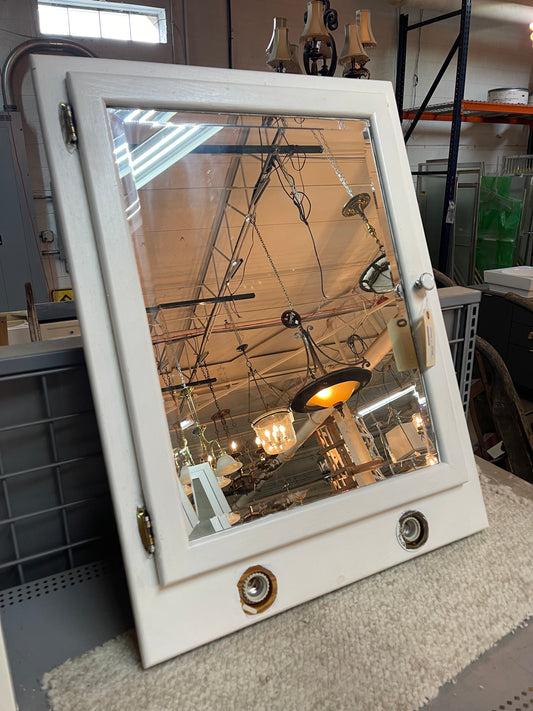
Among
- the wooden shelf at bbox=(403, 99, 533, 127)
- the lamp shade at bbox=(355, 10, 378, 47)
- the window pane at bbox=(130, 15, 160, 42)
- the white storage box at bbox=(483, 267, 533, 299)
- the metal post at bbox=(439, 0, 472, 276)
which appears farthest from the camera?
the wooden shelf at bbox=(403, 99, 533, 127)

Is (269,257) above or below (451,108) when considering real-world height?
below

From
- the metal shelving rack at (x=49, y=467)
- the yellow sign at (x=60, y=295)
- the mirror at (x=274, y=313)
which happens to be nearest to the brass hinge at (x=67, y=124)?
the mirror at (x=274, y=313)

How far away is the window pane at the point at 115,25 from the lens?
9.97 ft

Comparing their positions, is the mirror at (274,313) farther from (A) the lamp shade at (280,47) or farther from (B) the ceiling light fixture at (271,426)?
(A) the lamp shade at (280,47)

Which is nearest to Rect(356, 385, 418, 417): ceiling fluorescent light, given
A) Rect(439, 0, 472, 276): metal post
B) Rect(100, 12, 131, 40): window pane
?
Rect(439, 0, 472, 276): metal post

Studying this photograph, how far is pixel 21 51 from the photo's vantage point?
2.69 m

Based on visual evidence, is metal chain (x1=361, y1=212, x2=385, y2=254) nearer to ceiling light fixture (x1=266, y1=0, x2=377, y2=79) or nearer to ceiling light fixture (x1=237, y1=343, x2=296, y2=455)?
ceiling light fixture (x1=237, y1=343, x2=296, y2=455)

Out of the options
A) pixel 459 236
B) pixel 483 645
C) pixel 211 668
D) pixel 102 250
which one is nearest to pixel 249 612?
pixel 211 668

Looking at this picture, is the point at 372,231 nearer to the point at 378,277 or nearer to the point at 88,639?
the point at 378,277

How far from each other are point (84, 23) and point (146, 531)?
342 centimetres

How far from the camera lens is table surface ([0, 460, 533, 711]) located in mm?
657

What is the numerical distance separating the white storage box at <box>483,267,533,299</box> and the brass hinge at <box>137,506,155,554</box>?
8.38ft

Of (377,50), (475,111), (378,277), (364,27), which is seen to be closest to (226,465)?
(378,277)

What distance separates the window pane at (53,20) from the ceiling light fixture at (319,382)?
9.95 ft
